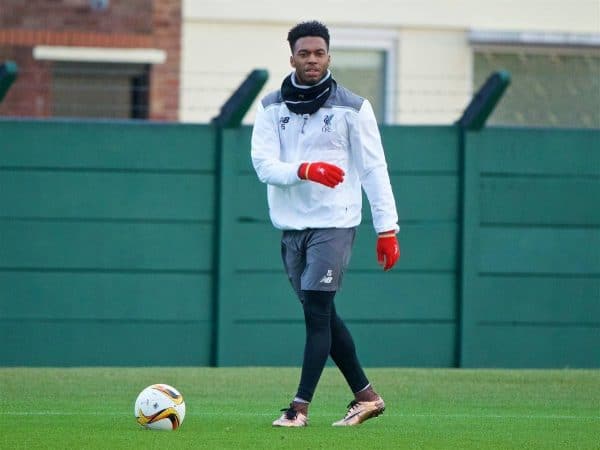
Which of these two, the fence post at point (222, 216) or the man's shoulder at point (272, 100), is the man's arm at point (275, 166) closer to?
the man's shoulder at point (272, 100)

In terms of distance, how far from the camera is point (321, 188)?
845cm

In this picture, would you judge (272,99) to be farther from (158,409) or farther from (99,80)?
(99,80)

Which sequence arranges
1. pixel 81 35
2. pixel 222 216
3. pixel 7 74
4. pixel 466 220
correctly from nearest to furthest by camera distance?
pixel 7 74 < pixel 222 216 < pixel 466 220 < pixel 81 35

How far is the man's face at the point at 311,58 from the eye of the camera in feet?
27.3

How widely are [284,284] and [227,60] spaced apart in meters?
5.87

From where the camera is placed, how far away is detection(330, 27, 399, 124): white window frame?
60.6 ft

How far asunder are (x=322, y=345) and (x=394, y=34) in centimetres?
1085

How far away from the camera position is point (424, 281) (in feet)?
42.8

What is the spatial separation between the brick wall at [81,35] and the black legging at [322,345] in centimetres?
952

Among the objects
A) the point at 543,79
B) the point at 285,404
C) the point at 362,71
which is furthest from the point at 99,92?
the point at 285,404

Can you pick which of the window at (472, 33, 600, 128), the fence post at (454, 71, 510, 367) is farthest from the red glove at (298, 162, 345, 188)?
the window at (472, 33, 600, 128)

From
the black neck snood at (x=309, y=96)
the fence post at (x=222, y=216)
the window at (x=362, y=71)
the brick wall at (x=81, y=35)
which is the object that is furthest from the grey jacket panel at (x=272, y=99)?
the window at (x=362, y=71)

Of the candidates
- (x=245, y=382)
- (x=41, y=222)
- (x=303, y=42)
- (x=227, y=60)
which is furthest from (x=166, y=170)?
(x=227, y=60)

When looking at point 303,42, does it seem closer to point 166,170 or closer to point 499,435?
point 499,435
